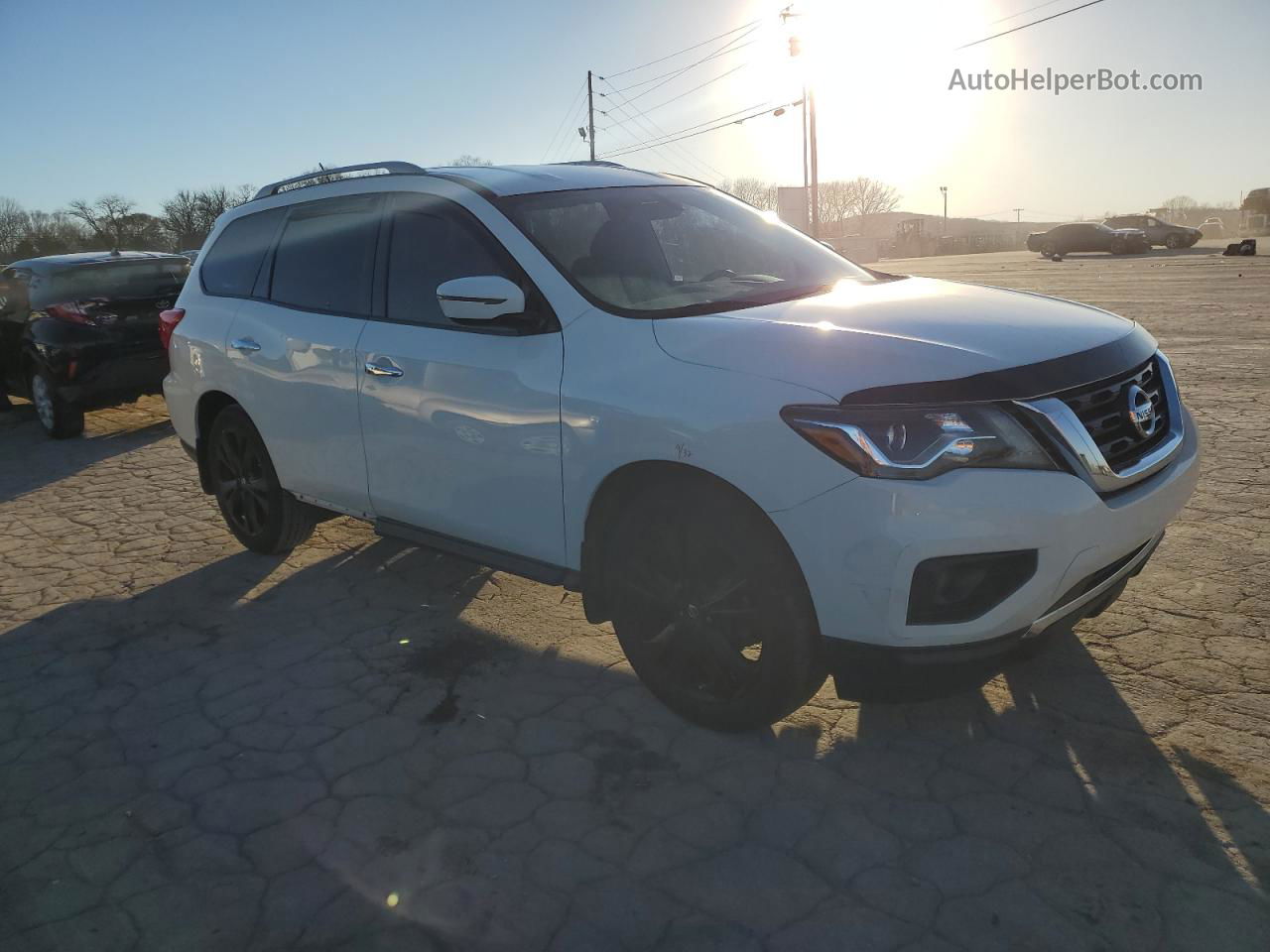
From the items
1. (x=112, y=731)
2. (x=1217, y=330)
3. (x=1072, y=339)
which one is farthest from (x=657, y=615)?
(x=1217, y=330)

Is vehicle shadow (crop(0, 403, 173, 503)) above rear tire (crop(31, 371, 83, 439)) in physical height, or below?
below

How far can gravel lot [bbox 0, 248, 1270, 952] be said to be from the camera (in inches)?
97.3

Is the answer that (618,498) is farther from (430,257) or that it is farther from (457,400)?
(430,257)

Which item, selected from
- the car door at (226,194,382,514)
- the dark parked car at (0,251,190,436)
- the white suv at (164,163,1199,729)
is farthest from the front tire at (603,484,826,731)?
the dark parked car at (0,251,190,436)

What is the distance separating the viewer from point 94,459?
8.59 metres

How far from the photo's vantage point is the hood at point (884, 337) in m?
2.71

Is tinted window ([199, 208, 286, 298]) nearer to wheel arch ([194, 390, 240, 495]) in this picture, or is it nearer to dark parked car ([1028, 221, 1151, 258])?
wheel arch ([194, 390, 240, 495])

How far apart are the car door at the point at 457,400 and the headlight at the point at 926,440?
1103mm

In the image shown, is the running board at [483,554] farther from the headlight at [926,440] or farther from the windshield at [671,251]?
the headlight at [926,440]

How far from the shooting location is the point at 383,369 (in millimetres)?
4027

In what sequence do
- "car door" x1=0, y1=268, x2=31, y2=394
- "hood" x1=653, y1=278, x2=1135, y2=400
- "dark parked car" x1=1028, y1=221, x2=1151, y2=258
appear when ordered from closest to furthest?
"hood" x1=653, y1=278, x2=1135, y2=400 < "car door" x1=0, y1=268, x2=31, y2=394 < "dark parked car" x1=1028, y1=221, x2=1151, y2=258

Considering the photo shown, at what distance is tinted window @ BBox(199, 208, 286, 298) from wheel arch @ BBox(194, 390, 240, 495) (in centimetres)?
57

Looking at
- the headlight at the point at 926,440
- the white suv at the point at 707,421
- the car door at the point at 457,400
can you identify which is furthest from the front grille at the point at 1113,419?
the car door at the point at 457,400

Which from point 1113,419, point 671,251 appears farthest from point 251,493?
point 1113,419
